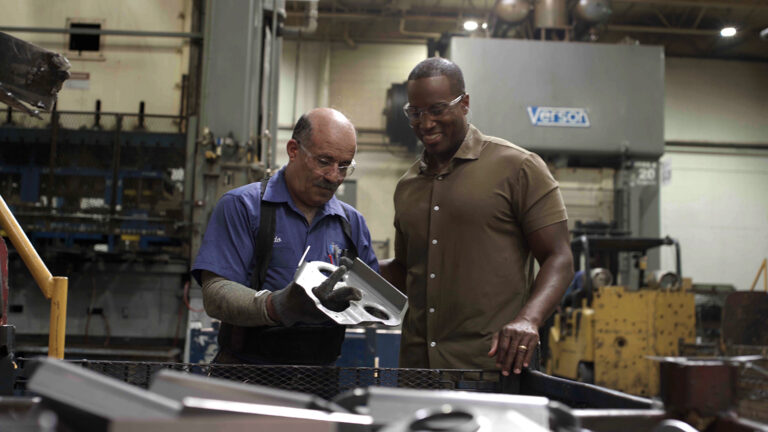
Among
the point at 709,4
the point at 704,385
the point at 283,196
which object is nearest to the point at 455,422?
the point at 704,385

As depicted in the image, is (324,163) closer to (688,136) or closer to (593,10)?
(593,10)

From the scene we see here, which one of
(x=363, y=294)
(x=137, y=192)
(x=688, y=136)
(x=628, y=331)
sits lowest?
(x=628, y=331)

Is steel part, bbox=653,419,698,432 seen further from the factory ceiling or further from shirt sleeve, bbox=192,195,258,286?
the factory ceiling

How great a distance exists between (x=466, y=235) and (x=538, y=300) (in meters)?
0.28

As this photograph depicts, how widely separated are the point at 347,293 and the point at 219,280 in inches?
19.0

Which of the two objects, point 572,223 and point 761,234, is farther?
point 761,234

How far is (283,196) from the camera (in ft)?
5.91

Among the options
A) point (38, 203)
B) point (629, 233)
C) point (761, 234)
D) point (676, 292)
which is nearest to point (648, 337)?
point (676, 292)

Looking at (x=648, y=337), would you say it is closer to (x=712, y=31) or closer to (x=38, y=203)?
(x=38, y=203)

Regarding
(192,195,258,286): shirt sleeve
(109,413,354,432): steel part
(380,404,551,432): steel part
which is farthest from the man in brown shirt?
(109,413,354,432): steel part

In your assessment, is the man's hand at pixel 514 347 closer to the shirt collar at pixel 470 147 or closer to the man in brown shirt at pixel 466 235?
the man in brown shirt at pixel 466 235

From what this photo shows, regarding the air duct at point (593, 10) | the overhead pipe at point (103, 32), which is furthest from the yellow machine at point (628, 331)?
the overhead pipe at point (103, 32)

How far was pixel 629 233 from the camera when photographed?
23.7 feet

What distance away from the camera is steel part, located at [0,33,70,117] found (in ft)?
6.05
